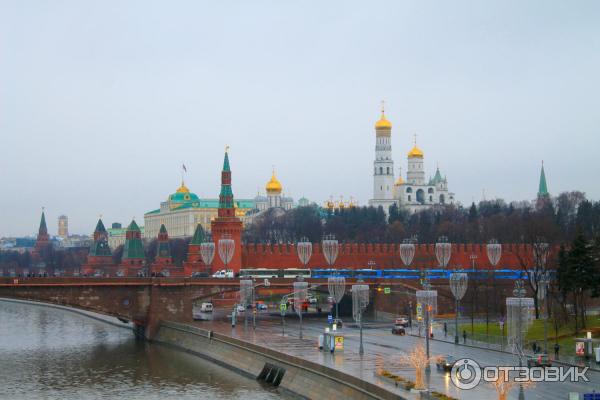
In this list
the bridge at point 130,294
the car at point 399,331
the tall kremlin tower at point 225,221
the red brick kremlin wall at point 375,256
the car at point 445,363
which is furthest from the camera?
the tall kremlin tower at point 225,221

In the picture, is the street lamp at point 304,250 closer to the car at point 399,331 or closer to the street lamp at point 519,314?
the car at point 399,331

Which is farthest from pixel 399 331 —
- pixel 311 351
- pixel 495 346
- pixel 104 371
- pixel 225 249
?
pixel 225 249

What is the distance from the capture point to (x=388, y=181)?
7707 inches

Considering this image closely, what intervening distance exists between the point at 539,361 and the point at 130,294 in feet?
116

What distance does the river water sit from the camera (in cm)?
4741

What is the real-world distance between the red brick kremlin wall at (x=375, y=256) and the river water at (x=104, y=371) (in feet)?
79.5

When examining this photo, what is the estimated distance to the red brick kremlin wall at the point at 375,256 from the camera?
94000 millimetres

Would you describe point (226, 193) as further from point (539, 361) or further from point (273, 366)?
point (539, 361)

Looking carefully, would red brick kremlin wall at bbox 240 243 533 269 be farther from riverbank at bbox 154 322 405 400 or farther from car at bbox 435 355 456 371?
car at bbox 435 355 456 371

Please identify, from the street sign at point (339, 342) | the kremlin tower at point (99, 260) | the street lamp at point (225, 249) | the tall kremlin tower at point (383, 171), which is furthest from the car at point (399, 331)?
the tall kremlin tower at point (383, 171)

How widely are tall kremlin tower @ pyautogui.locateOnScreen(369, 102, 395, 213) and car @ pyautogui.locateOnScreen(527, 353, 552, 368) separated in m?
145

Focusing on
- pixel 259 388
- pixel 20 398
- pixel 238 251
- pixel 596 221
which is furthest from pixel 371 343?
pixel 596 221

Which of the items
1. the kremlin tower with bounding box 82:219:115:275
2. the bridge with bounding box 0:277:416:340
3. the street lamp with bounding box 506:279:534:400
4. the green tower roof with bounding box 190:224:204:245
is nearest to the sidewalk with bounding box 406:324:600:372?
the street lamp with bounding box 506:279:534:400

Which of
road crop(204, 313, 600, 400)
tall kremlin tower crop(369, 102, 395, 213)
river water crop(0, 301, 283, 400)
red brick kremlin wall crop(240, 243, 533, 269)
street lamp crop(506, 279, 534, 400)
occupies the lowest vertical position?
river water crop(0, 301, 283, 400)
